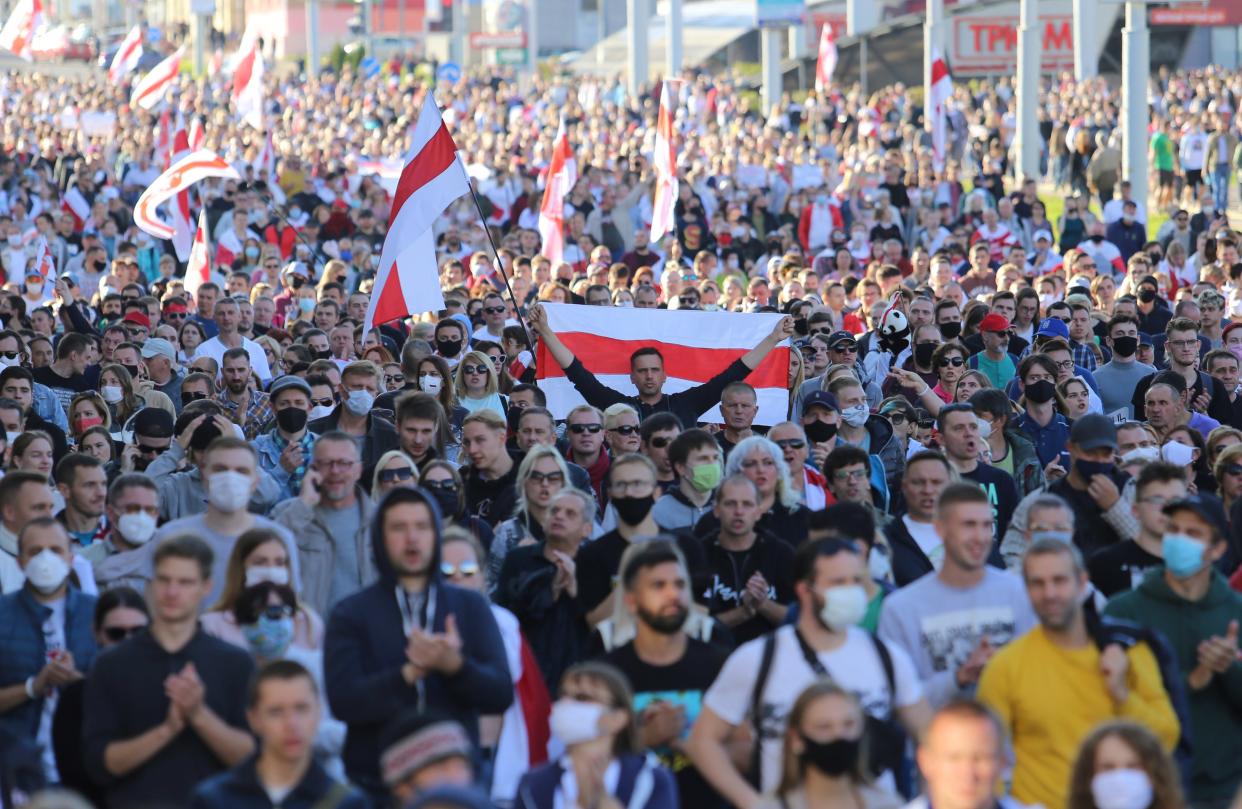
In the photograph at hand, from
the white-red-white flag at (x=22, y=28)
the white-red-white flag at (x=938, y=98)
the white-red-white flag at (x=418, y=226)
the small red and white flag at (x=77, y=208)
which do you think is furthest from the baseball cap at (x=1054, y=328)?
the white-red-white flag at (x=22, y=28)

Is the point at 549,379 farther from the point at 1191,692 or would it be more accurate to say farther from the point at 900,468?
the point at 1191,692

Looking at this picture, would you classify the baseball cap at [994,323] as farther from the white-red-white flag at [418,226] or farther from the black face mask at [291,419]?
the black face mask at [291,419]

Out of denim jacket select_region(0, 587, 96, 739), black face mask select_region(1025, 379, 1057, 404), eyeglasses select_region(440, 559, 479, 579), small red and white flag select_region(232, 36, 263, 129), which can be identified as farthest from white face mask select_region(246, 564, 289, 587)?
small red and white flag select_region(232, 36, 263, 129)

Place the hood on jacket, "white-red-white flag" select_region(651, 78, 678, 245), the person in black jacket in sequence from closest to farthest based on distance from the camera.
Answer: the person in black jacket
the hood on jacket
"white-red-white flag" select_region(651, 78, 678, 245)

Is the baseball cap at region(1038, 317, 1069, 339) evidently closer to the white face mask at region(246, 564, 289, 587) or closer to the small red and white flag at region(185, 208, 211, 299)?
the small red and white flag at region(185, 208, 211, 299)

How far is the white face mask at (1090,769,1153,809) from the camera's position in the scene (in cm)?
607

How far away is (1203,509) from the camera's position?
798cm

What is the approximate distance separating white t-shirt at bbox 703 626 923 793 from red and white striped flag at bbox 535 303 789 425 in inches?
282

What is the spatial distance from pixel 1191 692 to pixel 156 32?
8601cm

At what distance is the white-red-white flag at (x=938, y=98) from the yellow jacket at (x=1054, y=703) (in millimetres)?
26978

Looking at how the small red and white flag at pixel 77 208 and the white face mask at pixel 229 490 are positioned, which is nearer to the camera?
the white face mask at pixel 229 490

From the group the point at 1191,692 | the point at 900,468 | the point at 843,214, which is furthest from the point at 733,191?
the point at 1191,692

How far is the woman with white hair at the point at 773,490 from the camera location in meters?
9.64

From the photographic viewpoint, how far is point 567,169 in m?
26.2
